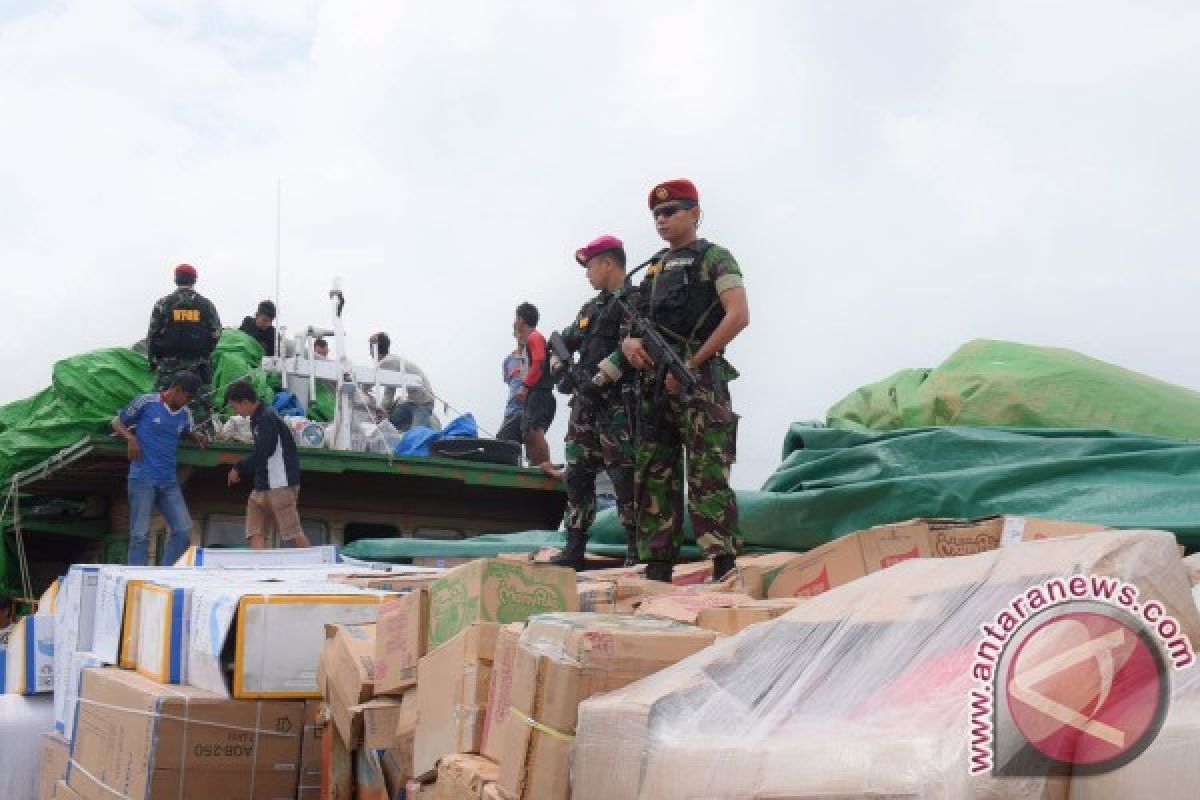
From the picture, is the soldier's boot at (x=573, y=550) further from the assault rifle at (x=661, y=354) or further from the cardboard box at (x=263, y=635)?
the cardboard box at (x=263, y=635)

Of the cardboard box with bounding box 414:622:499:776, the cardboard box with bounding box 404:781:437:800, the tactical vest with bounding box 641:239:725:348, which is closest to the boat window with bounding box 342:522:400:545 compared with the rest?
the tactical vest with bounding box 641:239:725:348

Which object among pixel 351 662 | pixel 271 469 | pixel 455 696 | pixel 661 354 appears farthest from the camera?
pixel 271 469

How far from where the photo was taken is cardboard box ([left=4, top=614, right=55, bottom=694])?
686 centimetres

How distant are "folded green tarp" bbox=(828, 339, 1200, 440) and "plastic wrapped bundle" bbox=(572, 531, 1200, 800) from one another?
5.35 meters

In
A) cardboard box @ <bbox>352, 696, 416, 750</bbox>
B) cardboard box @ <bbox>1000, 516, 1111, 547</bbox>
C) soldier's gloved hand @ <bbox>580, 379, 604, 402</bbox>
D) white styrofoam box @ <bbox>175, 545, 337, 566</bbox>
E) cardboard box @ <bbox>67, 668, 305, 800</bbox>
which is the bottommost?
cardboard box @ <bbox>67, 668, 305, 800</bbox>

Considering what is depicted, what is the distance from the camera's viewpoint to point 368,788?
15.3 ft

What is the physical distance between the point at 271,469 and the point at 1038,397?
502 centimetres

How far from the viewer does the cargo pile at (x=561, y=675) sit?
2393 mm

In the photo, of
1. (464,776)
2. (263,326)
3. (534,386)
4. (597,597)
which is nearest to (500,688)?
(464,776)

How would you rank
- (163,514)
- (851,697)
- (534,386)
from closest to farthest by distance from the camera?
(851,697) → (163,514) → (534,386)

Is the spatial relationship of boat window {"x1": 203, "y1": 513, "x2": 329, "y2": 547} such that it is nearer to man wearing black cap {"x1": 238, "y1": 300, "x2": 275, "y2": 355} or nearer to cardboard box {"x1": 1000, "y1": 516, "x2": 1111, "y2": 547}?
man wearing black cap {"x1": 238, "y1": 300, "x2": 275, "y2": 355}

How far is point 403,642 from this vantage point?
462cm

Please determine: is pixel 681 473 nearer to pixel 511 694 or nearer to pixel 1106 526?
pixel 1106 526

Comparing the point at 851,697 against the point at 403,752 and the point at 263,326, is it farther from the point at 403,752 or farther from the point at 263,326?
the point at 263,326
